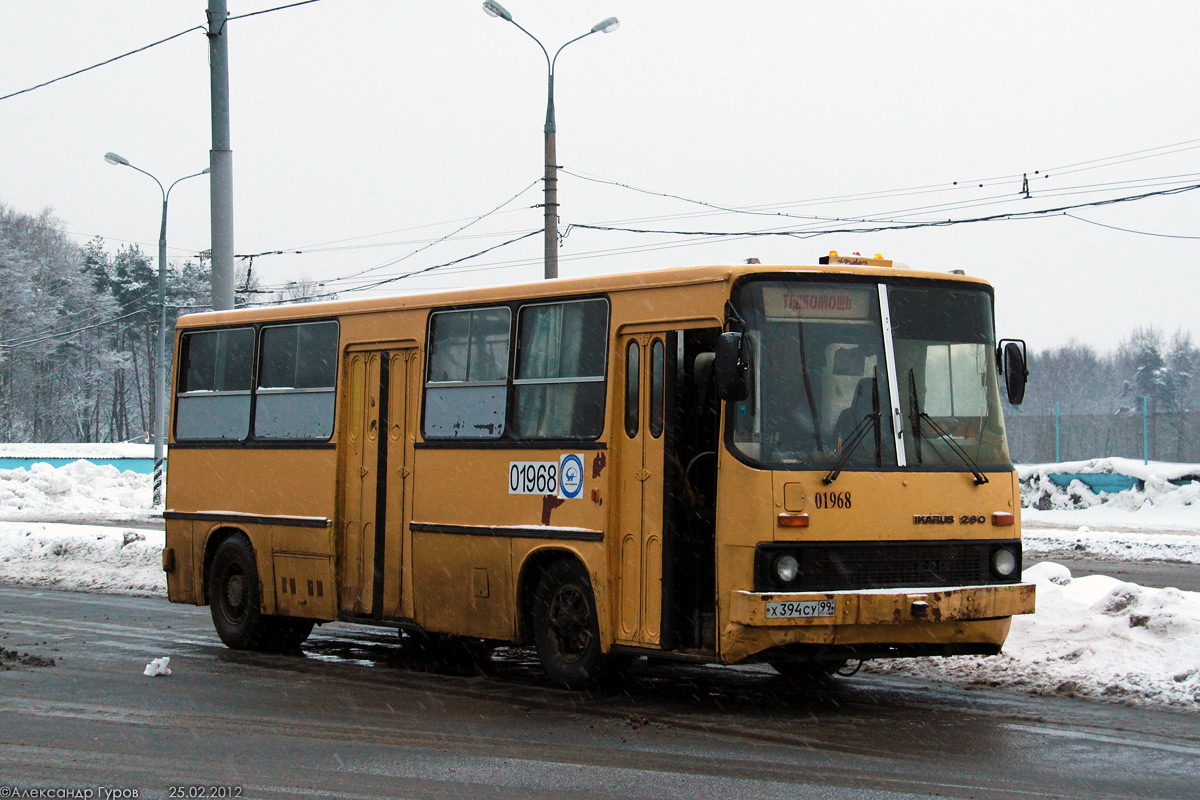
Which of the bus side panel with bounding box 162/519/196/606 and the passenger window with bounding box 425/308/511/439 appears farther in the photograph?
the bus side panel with bounding box 162/519/196/606

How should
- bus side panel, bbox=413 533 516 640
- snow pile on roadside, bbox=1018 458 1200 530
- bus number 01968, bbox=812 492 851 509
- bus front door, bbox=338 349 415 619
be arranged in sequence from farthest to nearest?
snow pile on roadside, bbox=1018 458 1200 530, bus front door, bbox=338 349 415 619, bus side panel, bbox=413 533 516 640, bus number 01968, bbox=812 492 851 509

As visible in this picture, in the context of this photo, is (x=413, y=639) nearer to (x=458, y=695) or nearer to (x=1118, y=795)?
(x=458, y=695)

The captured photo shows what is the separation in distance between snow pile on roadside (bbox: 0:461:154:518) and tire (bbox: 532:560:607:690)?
30199 millimetres

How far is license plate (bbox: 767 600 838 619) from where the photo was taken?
8.55 metres

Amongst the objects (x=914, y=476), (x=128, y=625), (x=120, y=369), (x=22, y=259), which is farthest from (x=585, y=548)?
(x=120, y=369)

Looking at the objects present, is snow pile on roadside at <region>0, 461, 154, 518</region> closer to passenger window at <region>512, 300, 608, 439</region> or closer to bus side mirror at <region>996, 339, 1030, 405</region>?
passenger window at <region>512, 300, 608, 439</region>

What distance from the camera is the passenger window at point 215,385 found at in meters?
13.3

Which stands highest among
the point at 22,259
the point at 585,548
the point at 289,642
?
the point at 22,259

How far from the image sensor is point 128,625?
47.5 ft

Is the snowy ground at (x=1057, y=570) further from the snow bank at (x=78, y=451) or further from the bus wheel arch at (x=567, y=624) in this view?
the snow bank at (x=78, y=451)

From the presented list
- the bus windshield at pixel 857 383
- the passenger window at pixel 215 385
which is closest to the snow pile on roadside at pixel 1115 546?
the bus windshield at pixel 857 383

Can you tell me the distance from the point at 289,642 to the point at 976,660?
6413 millimetres

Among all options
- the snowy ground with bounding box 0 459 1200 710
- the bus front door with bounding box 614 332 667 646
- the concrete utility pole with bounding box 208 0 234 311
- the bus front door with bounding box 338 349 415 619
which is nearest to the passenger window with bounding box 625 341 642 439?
the bus front door with bounding box 614 332 667 646

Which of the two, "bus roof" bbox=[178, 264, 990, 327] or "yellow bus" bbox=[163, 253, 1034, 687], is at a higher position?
"bus roof" bbox=[178, 264, 990, 327]
